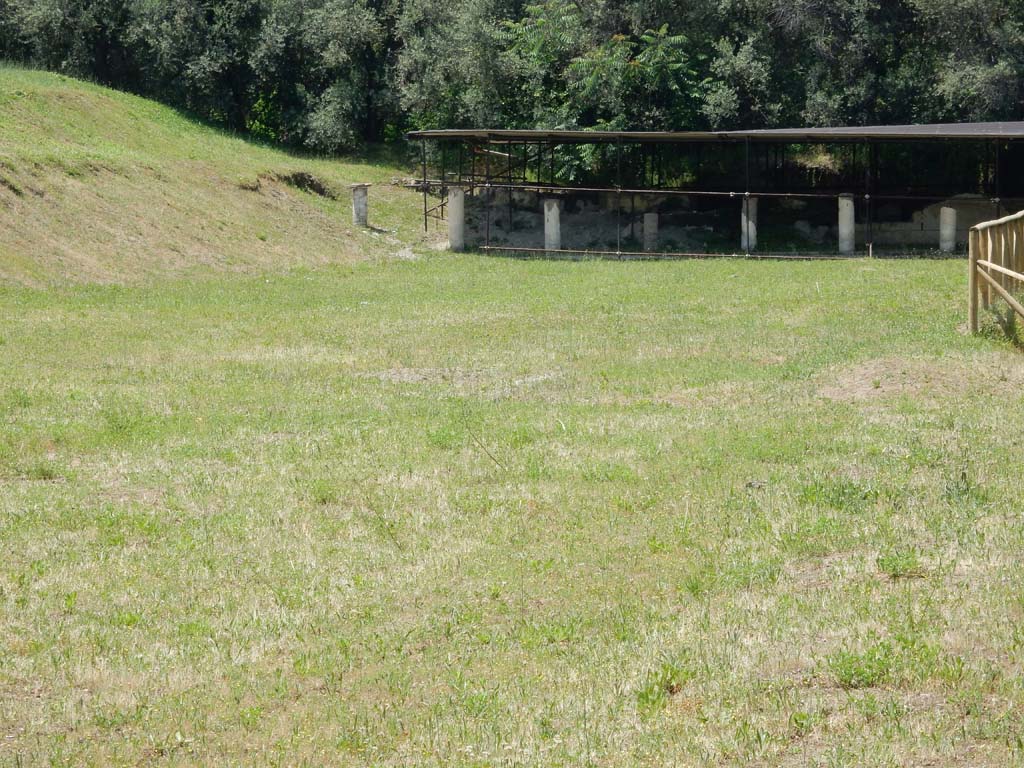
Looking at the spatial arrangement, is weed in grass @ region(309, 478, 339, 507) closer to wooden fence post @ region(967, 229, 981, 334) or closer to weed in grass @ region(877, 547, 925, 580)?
weed in grass @ region(877, 547, 925, 580)

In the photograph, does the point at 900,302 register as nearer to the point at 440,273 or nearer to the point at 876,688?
the point at 440,273

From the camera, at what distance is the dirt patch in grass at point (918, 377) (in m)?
14.0

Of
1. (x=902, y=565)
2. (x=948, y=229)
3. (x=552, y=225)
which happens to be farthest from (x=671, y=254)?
(x=902, y=565)

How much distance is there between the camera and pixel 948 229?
34.0m

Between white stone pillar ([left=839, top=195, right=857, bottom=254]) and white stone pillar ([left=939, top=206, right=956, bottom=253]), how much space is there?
2.30 metres

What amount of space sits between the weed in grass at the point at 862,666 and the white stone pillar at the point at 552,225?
1203 inches

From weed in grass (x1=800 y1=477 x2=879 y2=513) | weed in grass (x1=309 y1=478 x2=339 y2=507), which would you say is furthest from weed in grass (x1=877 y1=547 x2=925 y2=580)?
weed in grass (x1=309 y1=478 x2=339 y2=507)

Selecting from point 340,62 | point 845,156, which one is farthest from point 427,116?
point 845,156

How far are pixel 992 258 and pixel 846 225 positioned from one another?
17.7m

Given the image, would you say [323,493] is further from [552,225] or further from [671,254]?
[552,225]

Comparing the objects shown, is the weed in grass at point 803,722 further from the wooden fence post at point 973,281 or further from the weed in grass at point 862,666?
the wooden fence post at point 973,281

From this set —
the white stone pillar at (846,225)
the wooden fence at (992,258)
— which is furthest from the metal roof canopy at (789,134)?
the wooden fence at (992,258)

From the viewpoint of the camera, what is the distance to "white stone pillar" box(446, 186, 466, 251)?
36.8 meters

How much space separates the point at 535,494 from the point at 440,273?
21272mm
